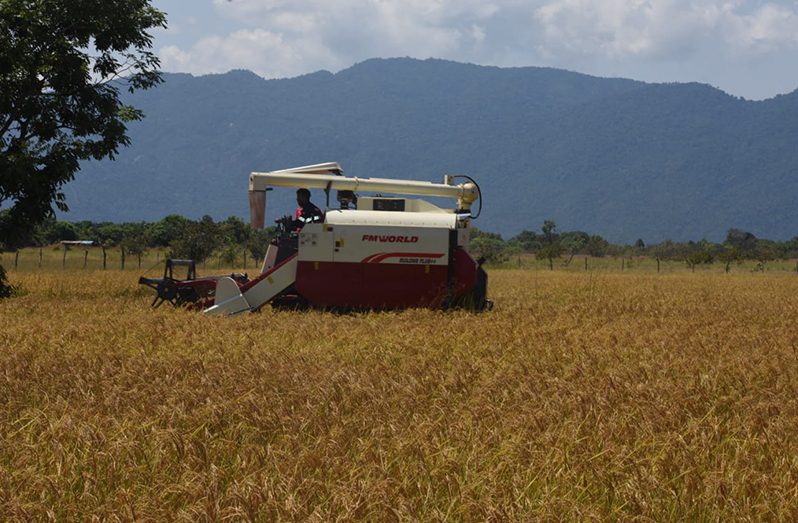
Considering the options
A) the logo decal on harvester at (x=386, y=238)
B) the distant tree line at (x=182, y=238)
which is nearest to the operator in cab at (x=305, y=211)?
the logo decal on harvester at (x=386, y=238)

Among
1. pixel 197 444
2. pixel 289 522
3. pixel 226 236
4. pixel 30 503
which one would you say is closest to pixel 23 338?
pixel 197 444

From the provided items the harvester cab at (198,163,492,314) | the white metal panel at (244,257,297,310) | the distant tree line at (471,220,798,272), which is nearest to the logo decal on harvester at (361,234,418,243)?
the harvester cab at (198,163,492,314)

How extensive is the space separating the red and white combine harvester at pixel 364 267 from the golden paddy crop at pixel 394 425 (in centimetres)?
404

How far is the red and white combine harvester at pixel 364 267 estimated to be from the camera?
17031 millimetres

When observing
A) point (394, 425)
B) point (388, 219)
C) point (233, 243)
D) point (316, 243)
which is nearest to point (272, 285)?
point (316, 243)

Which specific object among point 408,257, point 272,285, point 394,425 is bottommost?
point 394,425

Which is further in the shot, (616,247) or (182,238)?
(616,247)

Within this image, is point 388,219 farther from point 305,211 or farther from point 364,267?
point 305,211

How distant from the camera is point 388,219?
1734 centimetres

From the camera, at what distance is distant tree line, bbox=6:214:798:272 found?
61750 mm

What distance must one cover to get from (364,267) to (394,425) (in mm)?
10501

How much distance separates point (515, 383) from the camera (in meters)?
8.85

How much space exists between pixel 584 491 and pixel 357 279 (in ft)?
39.1

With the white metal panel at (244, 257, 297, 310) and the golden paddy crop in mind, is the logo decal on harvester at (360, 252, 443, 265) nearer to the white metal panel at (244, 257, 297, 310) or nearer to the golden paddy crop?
the white metal panel at (244, 257, 297, 310)
